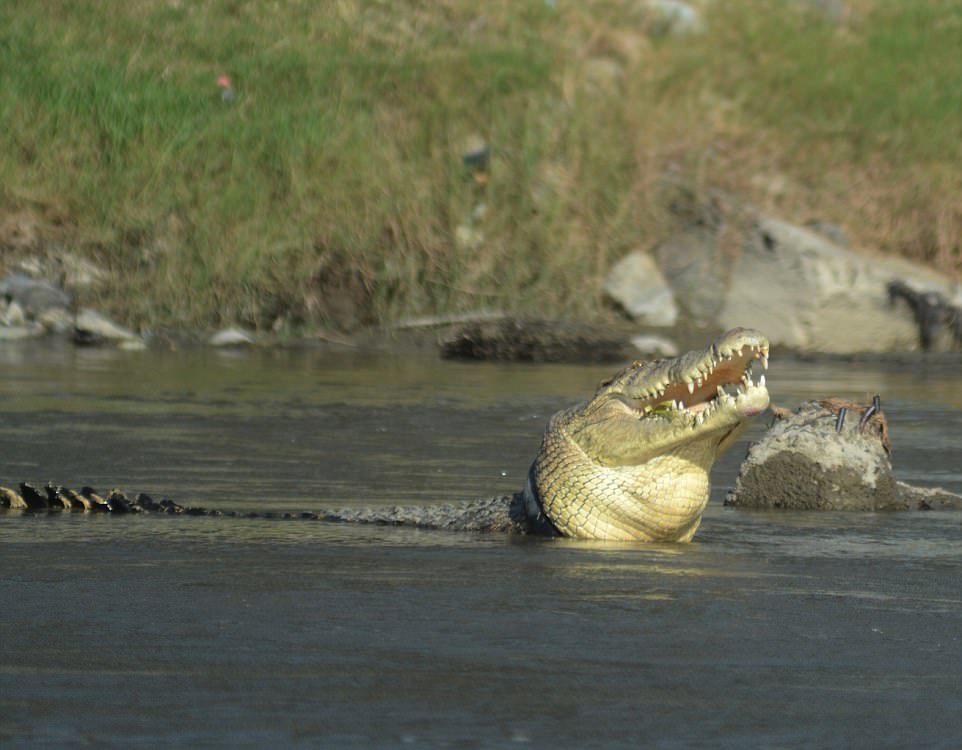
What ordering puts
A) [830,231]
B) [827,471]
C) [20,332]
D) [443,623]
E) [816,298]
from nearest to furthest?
[443,623]
[827,471]
[20,332]
[816,298]
[830,231]

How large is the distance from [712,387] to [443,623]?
1.95 meters

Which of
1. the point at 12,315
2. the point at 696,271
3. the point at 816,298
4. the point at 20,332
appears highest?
the point at 696,271

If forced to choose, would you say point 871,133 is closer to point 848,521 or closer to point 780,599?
point 848,521

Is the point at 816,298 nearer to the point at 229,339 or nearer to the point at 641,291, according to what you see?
the point at 641,291

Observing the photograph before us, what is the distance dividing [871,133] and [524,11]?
4.07 meters

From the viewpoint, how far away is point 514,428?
395 inches

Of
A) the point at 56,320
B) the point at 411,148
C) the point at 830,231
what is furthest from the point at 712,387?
the point at 830,231

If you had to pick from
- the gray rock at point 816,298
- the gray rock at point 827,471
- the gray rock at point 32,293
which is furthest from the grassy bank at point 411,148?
the gray rock at point 827,471

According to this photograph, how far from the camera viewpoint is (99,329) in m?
15.7

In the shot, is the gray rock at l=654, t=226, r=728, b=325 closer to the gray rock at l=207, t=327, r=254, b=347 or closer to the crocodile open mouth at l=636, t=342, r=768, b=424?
the gray rock at l=207, t=327, r=254, b=347

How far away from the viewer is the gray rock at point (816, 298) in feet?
55.9

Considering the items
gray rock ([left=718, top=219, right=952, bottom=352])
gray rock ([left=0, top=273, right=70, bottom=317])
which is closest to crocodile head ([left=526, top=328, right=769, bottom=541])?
gray rock ([left=0, top=273, right=70, bottom=317])

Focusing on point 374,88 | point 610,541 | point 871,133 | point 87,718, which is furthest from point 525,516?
point 871,133

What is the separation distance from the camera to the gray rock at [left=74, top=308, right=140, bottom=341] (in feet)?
51.5
